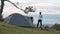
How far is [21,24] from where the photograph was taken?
80.5 feet

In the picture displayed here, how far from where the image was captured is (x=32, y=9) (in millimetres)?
42281

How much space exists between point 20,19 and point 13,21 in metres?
0.83

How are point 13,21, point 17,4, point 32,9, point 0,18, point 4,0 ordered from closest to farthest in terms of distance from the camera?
point 13,21
point 0,18
point 4,0
point 17,4
point 32,9

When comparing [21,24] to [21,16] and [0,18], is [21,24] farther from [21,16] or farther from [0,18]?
[0,18]

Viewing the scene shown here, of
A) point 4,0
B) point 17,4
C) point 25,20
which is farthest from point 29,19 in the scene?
point 17,4

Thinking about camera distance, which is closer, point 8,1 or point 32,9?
point 8,1

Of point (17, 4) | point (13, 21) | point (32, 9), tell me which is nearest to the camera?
point (13, 21)

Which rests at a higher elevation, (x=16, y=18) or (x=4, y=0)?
(x=4, y=0)

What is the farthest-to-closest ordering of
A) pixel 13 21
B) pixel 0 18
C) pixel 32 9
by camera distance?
pixel 32 9, pixel 0 18, pixel 13 21

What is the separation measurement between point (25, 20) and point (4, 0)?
36.3ft

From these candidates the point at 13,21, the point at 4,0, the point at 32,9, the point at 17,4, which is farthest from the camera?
the point at 32,9

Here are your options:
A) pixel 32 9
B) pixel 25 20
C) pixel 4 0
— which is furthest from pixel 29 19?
pixel 32 9

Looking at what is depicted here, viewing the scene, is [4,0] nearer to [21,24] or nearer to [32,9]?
[32,9]

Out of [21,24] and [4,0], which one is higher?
[4,0]
